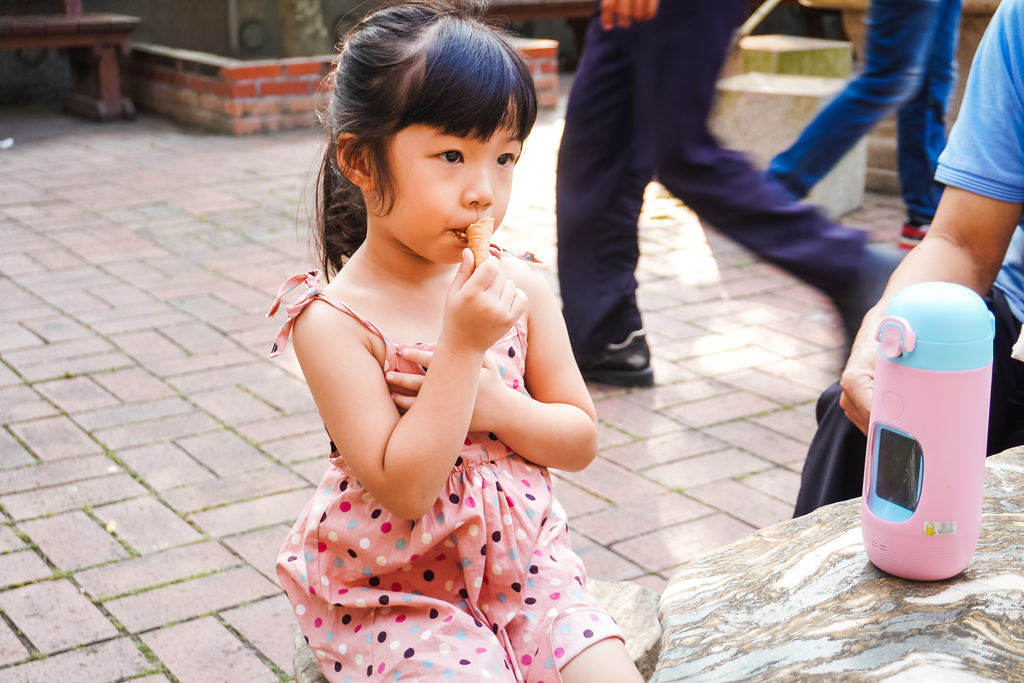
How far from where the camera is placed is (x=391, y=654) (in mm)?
1548

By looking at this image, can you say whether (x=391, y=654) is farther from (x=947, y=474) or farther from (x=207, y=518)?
(x=207, y=518)

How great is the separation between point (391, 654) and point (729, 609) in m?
0.43

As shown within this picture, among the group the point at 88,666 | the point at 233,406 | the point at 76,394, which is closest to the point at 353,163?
the point at 88,666

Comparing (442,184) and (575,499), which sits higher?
(442,184)

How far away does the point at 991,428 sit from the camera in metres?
2.10

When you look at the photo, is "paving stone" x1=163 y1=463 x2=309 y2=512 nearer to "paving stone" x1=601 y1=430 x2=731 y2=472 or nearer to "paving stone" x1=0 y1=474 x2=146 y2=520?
"paving stone" x1=0 y1=474 x2=146 y2=520

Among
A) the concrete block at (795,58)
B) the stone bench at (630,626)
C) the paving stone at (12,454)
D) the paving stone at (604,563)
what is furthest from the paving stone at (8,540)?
the concrete block at (795,58)

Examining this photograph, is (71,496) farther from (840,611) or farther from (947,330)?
(947,330)

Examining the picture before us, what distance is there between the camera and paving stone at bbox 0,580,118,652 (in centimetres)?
241

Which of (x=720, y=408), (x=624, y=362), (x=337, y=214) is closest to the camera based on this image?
(x=337, y=214)

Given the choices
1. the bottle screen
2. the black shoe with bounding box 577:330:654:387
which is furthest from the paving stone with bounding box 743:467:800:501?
the bottle screen

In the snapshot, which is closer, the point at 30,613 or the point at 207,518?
A: the point at 30,613

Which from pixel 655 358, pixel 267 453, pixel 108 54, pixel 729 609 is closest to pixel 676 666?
pixel 729 609

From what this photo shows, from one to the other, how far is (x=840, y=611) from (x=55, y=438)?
8.27 feet
